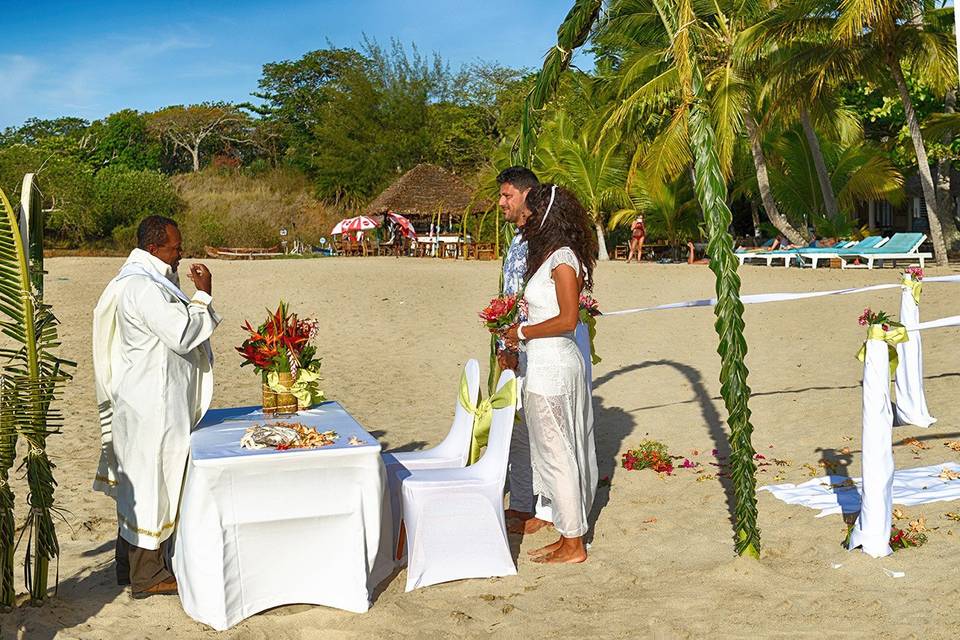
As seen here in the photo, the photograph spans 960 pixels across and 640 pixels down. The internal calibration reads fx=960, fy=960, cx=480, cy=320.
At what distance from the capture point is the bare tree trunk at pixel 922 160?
19281mm

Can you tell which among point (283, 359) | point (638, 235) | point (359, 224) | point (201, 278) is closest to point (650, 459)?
point (283, 359)

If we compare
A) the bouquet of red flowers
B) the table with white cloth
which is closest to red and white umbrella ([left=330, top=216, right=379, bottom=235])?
the bouquet of red flowers

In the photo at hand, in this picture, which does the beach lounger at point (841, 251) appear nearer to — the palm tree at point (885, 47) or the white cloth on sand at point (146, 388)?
the palm tree at point (885, 47)

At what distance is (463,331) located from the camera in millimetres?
14438

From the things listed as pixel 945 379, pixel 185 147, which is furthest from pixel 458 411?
pixel 185 147

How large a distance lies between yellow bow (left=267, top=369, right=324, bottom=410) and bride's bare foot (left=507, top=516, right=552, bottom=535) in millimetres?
1452

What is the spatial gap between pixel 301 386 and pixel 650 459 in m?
2.96

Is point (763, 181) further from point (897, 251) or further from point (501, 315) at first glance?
point (501, 315)

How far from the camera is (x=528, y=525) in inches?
224

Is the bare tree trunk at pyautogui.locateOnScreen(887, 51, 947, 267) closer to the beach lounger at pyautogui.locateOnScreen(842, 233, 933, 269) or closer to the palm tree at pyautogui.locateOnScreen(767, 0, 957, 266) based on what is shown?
the palm tree at pyautogui.locateOnScreen(767, 0, 957, 266)

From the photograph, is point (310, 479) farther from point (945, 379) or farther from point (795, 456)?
point (945, 379)

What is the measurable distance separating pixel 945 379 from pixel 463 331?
7.15m

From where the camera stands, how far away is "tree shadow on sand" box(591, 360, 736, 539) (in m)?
6.37

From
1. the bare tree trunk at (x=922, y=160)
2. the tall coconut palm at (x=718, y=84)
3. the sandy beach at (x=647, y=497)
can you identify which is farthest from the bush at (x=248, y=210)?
the bare tree trunk at (x=922, y=160)
